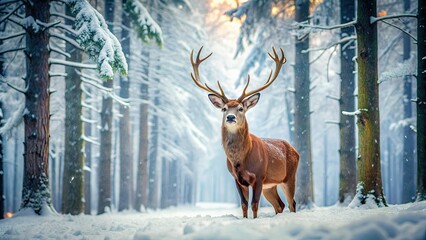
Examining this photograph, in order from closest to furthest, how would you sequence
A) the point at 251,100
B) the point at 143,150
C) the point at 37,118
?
1. the point at 251,100
2. the point at 37,118
3. the point at 143,150

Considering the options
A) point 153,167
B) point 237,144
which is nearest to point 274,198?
point 237,144

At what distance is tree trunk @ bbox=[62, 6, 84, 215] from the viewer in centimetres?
1084

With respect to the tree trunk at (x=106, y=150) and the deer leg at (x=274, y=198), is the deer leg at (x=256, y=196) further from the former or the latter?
the tree trunk at (x=106, y=150)

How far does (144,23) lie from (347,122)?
22.3ft

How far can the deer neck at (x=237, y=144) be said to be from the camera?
6.37 m

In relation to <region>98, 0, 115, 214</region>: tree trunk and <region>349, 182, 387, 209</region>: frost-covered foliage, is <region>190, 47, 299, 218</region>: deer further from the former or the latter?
<region>98, 0, 115, 214</region>: tree trunk

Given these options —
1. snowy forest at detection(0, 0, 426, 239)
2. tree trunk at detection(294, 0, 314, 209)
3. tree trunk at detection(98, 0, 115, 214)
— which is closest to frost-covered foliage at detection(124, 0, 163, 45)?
snowy forest at detection(0, 0, 426, 239)

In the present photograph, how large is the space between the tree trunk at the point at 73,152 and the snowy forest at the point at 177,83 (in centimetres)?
3

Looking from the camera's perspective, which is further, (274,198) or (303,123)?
(303,123)

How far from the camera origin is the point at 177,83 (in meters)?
20.1

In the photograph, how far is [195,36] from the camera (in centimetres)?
1978

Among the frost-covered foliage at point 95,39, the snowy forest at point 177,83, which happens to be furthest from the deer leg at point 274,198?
the frost-covered foliage at point 95,39

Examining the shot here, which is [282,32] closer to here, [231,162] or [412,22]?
[412,22]

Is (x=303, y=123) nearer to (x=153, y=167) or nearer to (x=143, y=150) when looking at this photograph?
(x=143, y=150)
